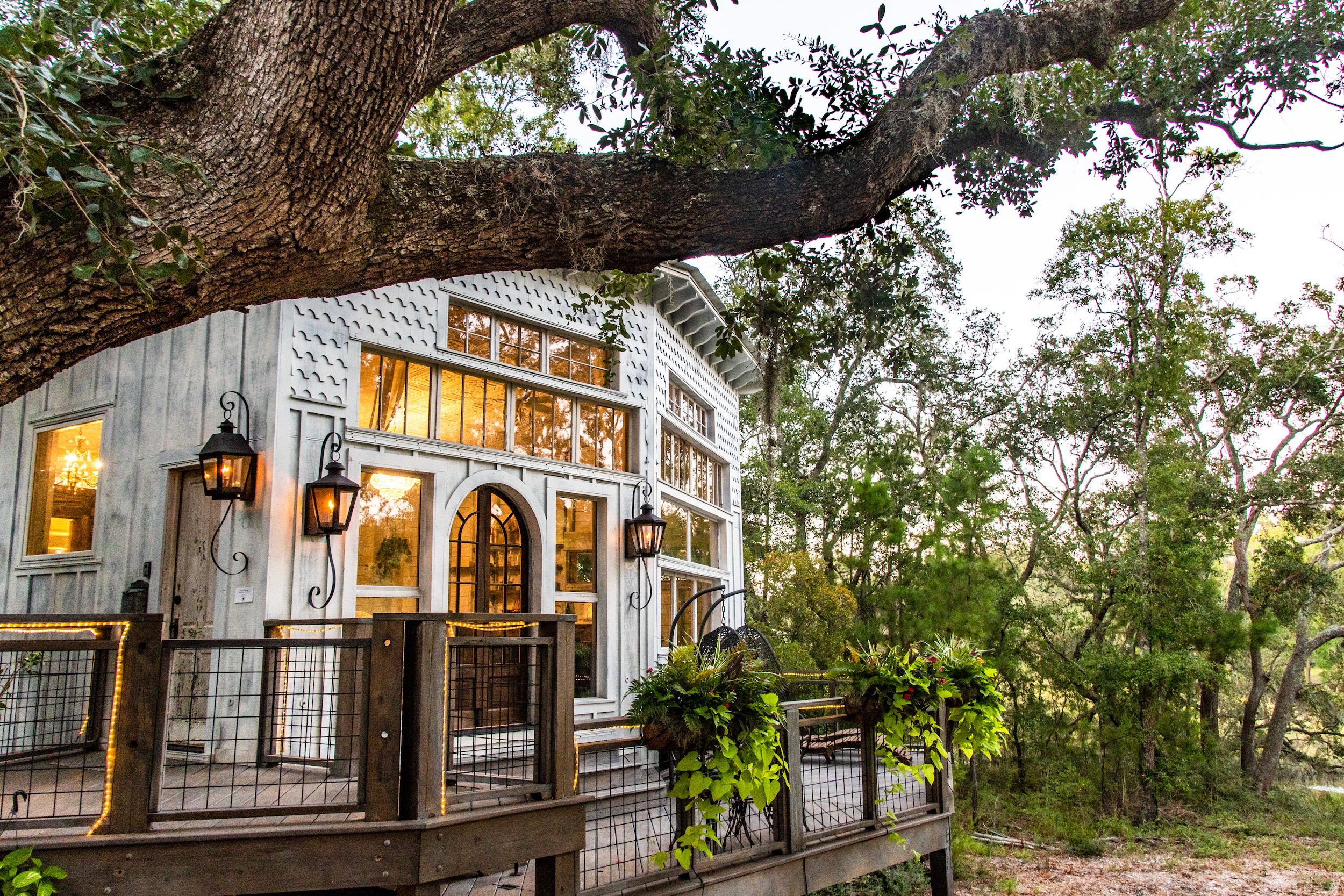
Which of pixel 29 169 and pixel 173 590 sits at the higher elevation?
pixel 29 169

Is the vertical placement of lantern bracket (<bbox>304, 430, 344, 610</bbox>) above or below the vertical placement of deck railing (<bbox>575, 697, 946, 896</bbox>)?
above

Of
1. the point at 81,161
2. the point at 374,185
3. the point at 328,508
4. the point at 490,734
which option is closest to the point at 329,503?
the point at 328,508

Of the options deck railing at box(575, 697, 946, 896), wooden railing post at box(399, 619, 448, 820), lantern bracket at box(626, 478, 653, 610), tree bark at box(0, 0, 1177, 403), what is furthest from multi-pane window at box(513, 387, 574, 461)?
tree bark at box(0, 0, 1177, 403)

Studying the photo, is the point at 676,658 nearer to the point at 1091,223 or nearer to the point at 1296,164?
the point at 1091,223

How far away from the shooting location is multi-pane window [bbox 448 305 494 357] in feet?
22.7

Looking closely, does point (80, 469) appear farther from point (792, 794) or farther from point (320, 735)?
point (792, 794)

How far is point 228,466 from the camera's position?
5.46 metres

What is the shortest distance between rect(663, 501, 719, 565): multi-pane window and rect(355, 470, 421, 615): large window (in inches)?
105

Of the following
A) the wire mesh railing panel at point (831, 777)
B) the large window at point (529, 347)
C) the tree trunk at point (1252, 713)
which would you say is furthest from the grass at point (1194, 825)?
the large window at point (529, 347)

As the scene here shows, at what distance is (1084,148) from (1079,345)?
35.0 ft

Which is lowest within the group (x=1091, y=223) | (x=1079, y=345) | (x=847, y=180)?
(x=847, y=180)

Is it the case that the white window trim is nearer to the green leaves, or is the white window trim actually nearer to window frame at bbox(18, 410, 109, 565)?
window frame at bbox(18, 410, 109, 565)

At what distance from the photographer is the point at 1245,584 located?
45.8 ft

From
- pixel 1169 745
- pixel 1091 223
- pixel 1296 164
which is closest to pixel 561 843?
pixel 1169 745
